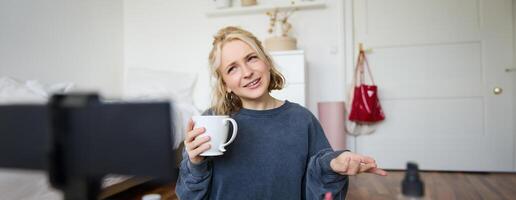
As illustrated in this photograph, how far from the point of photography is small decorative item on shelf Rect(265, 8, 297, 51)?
2537 mm

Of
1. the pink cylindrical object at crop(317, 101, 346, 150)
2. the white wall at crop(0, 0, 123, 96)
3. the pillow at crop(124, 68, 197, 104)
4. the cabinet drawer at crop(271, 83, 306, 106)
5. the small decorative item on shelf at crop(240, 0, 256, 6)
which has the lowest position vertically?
the pink cylindrical object at crop(317, 101, 346, 150)

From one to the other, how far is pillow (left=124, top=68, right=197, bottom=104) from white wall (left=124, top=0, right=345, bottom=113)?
0.39ft

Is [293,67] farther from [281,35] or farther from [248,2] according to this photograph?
[248,2]

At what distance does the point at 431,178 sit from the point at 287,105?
1.96 metres

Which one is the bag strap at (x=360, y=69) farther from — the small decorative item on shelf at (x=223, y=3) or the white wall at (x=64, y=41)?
the white wall at (x=64, y=41)

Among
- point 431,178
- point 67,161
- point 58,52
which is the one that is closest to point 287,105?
point 67,161

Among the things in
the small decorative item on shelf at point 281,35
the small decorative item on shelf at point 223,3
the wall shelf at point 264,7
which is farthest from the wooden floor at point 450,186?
the small decorative item on shelf at point 223,3

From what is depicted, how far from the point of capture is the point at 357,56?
273 cm

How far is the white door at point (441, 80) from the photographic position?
2.50m

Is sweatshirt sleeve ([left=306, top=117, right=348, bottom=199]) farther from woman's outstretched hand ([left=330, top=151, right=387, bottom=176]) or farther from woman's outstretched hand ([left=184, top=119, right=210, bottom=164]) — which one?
woman's outstretched hand ([left=184, top=119, right=210, bottom=164])

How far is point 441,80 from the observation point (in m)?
2.61

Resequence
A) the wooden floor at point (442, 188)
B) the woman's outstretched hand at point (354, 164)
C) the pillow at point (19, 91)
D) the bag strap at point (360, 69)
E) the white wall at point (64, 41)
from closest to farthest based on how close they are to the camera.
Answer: the woman's outstretched hand at point (354, 164)
the pillow at point (19, 91)
the wooden floor at point (442, 188)
the white wall at point (64, 41)
the bag strap at point (360, 69)

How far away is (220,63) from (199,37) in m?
2.29

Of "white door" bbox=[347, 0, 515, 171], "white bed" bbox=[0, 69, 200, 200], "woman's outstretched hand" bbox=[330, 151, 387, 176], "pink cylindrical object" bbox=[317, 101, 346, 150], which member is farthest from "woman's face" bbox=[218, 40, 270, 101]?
"white door" bbox=[347, 0, 515, 171]
